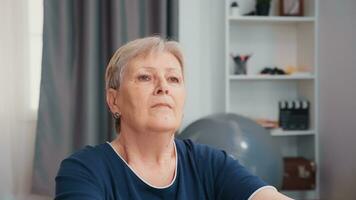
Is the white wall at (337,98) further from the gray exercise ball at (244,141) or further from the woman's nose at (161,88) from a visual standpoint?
the woman's nose at (161,88)

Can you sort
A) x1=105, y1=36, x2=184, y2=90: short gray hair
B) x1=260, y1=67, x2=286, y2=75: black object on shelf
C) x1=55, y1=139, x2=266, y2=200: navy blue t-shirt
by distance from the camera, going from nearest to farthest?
1. x1=55, y1=139, x2=266, y2=200: navy blue t-shirt
2. x1=105, y1=36, x2=184, y2=90: short gray hair
3. x1=260, y1=67, x2=286, y2=75: black object on shelf

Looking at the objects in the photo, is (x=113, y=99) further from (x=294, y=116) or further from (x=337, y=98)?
(x=294, y=116)

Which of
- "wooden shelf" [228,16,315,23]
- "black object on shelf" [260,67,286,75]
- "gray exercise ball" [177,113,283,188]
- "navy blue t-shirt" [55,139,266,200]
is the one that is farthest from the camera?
"black object on shelf" [260,67,286,75]

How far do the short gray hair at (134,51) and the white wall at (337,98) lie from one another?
1.97 meters

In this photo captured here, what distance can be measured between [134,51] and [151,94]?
13 centimetres

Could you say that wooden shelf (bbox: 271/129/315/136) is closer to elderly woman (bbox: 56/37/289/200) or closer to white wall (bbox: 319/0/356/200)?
white wall (bbox: 319/0/356/200)

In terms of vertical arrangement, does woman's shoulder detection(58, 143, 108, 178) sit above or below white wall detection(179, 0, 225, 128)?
below

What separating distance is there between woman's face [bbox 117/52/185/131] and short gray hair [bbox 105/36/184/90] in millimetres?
13

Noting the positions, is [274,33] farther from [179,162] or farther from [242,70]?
[179,162]

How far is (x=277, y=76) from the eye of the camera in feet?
10.7

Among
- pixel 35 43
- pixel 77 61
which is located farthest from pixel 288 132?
pixel 35 43

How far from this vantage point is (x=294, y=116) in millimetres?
3420

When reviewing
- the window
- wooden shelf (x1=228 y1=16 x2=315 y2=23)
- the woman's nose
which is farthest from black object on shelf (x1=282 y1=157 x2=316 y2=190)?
the woman's nose

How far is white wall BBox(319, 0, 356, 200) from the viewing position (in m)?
2.96
